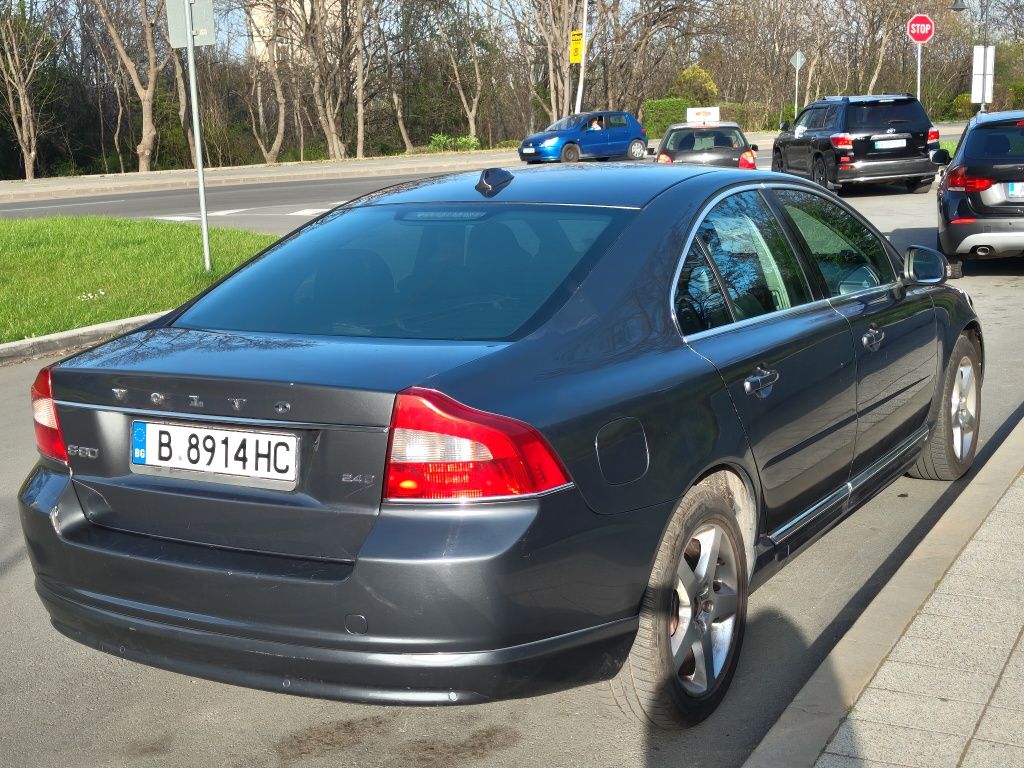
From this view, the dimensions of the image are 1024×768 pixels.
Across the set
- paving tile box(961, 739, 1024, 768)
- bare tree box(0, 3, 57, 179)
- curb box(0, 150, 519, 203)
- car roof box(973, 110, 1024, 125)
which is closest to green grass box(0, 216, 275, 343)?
car roof box(973, 110, 1024, 125)

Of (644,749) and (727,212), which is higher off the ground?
(727,212)

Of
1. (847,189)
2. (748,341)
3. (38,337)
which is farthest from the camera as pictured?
(847,189)

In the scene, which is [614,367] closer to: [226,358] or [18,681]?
[226,358]

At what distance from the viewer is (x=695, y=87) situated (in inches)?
2372

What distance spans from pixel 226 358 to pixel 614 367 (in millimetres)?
1010

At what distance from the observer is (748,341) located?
405 centimetres

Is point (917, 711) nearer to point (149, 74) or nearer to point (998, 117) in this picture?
point (998, 117)

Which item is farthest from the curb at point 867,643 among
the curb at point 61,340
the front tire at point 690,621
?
the curb at point 61,340

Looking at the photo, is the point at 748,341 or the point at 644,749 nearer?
the point at 644,749

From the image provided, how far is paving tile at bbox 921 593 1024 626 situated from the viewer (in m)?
4.20

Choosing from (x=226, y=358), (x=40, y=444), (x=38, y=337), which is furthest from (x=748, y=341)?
(x=38, y=337)

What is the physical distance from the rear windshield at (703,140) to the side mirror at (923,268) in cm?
1958

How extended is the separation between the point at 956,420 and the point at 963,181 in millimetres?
7437

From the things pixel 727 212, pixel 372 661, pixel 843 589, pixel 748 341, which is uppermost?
pixel 727 212
